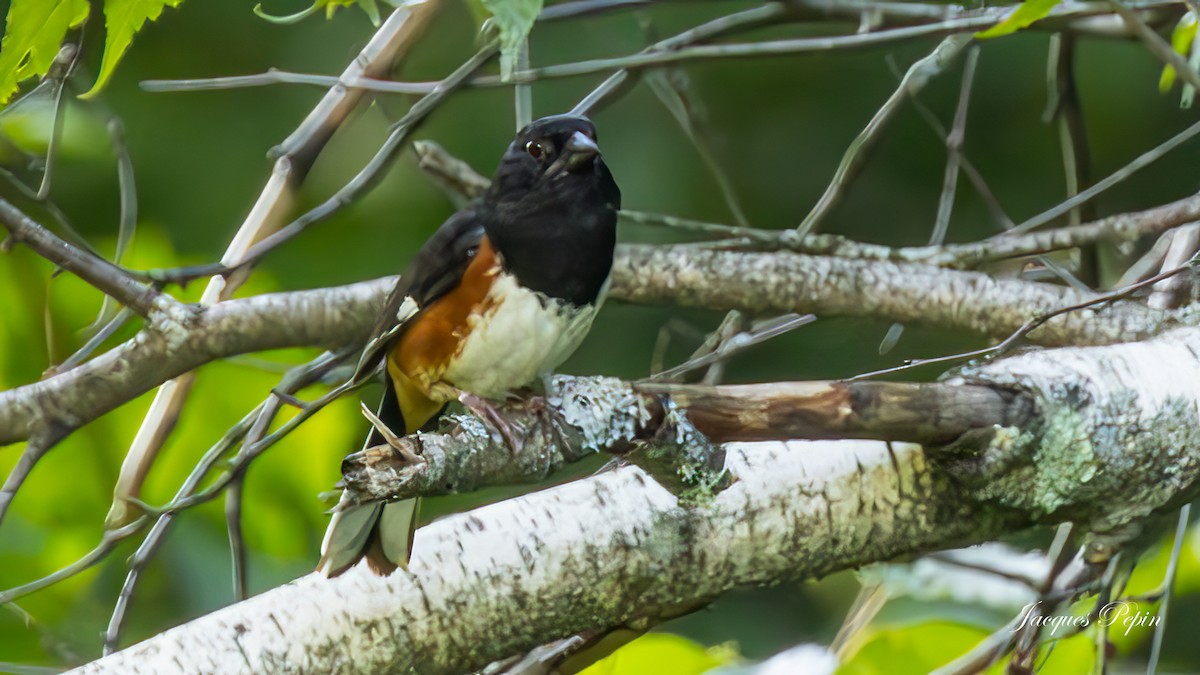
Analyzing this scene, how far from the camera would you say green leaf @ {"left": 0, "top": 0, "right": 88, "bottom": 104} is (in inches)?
31.1

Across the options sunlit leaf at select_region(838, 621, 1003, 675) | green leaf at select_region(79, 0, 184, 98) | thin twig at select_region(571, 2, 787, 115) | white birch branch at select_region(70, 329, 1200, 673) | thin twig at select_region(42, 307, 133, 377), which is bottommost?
sunlit leaf at select_region(838, 621, 1003, 675)

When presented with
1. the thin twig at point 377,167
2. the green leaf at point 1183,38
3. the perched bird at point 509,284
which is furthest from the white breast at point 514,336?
the green leaf at point 1183,38

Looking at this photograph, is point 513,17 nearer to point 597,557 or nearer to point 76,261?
point 597,557

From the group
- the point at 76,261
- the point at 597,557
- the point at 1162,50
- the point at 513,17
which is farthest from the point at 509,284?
the point at 1162,50

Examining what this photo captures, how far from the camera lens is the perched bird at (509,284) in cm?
134

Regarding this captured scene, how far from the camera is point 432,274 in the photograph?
1.41 m

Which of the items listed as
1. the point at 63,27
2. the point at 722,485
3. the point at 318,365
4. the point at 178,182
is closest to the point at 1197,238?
the point at 722,485

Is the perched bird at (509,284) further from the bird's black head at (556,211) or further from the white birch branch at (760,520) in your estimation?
the white birch branch at (760,520)

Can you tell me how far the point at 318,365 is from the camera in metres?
1.64

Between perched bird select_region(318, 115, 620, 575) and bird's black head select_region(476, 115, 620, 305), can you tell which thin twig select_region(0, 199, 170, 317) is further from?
bird's black head select_region(476, 115, 620, 305)

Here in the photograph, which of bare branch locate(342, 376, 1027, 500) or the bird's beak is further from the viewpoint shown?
the bird's beak

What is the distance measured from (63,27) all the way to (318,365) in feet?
2.85

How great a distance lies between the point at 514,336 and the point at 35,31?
0.65 meters

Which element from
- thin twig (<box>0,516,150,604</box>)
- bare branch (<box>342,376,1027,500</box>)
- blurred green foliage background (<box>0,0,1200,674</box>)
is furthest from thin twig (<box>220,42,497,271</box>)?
blurred green foliage background (<box>0,0,1200,674</box>)
